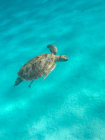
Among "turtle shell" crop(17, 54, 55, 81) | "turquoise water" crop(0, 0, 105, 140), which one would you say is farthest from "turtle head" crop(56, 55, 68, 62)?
"turtle shell" crop(17, 54, 55, 81)

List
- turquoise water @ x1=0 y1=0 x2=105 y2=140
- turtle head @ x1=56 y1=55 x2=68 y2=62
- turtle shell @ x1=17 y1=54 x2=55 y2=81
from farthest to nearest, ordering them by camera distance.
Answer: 1. turtle head @ x1=56 y1=55 x2=68 y2=62
2. turtle shell @ x1=17 y1=54 x2=55 y2=81
3. turquoise water @ x1=0 y1=0 x2=105 y2=140

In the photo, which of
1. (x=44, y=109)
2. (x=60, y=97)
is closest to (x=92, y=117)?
(x=60, y=97)

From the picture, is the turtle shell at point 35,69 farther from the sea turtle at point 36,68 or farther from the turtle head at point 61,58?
the turtle head at point 61,58

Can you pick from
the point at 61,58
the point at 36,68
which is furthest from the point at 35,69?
the point at 61,58

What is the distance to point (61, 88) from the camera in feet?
11.3

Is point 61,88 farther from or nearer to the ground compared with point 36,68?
nearer to the ground

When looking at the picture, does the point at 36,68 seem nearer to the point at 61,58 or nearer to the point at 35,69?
the point at 35,69

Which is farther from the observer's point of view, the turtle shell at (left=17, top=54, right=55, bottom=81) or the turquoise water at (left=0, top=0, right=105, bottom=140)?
the turtle shell at (left=17, top=54, right=55, bottom=81)

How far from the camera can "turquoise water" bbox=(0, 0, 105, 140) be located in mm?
2795

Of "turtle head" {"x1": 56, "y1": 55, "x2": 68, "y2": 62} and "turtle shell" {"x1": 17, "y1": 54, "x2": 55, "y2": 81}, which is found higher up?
"turtle head" {"x1": 56, "y1": 55, "x2": 68, "y2": 62}

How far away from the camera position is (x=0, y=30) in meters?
7.30

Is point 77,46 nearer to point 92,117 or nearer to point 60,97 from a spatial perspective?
point 60,97

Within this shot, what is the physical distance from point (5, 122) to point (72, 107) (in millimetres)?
1703

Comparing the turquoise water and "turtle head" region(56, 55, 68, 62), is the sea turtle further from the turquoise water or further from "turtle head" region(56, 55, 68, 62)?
the turquoise water
